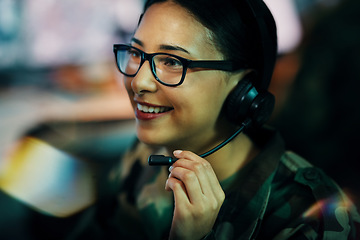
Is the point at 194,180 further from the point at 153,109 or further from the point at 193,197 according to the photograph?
the point at 153,109

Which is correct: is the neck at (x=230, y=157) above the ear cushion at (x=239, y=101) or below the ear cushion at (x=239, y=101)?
below

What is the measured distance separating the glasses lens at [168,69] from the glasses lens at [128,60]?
3.0 inches

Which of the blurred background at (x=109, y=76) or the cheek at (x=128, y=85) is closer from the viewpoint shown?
the cheek at (x=128, y=85)

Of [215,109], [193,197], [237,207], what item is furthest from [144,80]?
[237,207]

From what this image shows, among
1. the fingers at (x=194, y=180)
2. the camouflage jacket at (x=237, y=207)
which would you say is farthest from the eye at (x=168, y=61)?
the camouflage jacket at (x=237, y=207)

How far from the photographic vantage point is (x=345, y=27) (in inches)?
75.3

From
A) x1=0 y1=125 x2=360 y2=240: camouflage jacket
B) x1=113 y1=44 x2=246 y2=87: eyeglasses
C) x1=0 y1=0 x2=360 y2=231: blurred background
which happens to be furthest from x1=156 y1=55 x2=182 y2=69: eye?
x1=0 y1=0 x2=360 y2=231: blurred background

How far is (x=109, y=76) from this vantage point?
264 centimetres

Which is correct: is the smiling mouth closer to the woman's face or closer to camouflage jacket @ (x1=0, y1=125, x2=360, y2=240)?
the woman's face

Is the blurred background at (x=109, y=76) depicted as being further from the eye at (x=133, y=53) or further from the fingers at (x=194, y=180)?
the fingers at (x=194, y=180)

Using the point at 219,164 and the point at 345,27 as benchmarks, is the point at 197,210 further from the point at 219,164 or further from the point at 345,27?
the point at 345,27

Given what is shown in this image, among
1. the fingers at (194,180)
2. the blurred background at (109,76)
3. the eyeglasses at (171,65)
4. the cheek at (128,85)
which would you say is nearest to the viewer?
the fingers at (194,180)

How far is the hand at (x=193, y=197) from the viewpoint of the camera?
2.26 feet

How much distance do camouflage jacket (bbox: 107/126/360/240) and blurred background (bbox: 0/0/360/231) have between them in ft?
2.30
